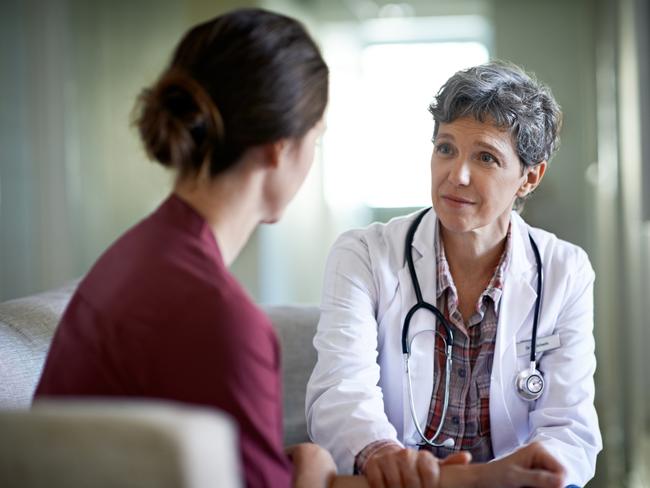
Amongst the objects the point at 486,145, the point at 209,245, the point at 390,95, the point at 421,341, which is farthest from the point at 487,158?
the point at 390,95

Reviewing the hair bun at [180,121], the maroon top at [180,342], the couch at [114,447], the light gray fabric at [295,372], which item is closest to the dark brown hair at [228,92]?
the hair bun at [180,121]

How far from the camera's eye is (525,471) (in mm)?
1259

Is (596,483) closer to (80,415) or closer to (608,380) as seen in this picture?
(608,380)

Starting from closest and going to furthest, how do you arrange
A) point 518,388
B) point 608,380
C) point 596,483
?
point 518,388
point 596,483
point 608,380

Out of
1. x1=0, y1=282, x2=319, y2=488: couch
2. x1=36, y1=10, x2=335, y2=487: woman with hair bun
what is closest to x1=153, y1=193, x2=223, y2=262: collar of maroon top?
x1=36, y1=10, x2=335, y2=487: woman with hair bun

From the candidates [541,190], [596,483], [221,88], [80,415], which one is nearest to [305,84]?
[221,88]

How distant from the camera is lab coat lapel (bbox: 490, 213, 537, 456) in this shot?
1.58 meters

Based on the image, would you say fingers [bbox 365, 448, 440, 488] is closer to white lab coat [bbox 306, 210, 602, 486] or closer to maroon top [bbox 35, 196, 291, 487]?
white lab coat [bbox 306, 210, 602, 486]

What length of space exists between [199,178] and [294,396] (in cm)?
110

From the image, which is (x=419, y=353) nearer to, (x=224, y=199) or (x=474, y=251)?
(x=474, y=251)

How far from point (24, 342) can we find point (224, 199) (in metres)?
0.79

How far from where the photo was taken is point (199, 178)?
100cm

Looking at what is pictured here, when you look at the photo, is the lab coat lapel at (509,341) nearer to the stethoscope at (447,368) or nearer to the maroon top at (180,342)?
the stethoscope at (447,368)

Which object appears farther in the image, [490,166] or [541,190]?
[541,190]
